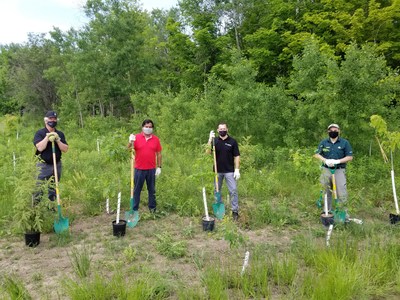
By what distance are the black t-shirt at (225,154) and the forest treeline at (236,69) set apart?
4413mm

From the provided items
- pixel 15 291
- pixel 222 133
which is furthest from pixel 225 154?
pixel 15 291

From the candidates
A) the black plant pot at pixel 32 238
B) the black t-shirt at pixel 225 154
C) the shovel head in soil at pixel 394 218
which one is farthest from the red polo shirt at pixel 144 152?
the shovel head in soil at pixel 394 218

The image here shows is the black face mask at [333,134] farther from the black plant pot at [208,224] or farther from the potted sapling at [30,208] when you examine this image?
the potted sapling at [30,208]

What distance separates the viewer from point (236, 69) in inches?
498

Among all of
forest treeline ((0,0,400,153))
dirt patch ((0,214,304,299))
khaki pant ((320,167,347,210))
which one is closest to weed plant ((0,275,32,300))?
dirt patch ((0,214,304,299))

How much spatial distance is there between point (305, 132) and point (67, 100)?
676 inches

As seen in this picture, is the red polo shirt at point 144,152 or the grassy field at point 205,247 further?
the red polo shirt at point 144,152

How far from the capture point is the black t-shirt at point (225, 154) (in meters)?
6.51

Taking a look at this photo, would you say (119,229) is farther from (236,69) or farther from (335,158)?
(236,69)

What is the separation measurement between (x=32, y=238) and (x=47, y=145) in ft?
5.23

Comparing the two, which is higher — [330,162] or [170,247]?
[330,162]

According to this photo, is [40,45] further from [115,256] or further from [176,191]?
[115,256]

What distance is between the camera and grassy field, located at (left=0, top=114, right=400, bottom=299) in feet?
12.2

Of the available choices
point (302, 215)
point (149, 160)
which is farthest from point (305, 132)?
point (149, 160)
